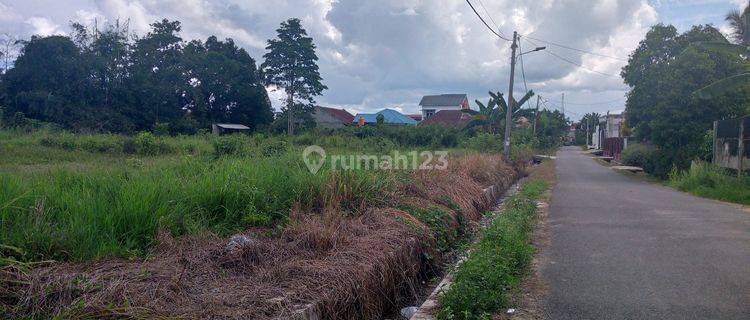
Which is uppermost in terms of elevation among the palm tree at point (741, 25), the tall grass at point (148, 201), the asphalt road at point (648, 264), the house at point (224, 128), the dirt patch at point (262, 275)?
the palm tree at point (741, 25)

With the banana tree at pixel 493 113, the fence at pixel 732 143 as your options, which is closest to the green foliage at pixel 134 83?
the banana tree at pixel 493 113

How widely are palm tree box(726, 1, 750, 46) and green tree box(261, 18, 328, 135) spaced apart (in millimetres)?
26902

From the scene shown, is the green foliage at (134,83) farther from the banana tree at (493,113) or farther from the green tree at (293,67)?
the banana tree at (493,113)

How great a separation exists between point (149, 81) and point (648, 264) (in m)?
36.4

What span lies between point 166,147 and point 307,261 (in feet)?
58.5

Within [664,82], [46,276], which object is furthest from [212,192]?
[664,82]

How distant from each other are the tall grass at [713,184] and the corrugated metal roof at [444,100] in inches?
1986

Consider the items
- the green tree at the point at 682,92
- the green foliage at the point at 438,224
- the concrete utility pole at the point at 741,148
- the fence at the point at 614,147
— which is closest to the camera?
the green foliage at the point at 438,224

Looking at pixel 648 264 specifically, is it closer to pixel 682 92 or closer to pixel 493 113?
pixel 682 92

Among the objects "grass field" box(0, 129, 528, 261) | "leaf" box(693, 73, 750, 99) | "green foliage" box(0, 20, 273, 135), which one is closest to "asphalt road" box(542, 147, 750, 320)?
"grass field" box(0, 129, 528, 261)

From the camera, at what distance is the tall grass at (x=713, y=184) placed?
46.8 ft

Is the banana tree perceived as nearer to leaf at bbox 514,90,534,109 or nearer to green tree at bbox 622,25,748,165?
leaf at bbox 514,90,534,109

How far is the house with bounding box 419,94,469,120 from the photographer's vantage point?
69.7 m

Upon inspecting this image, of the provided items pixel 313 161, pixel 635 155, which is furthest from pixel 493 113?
pixel 313 161
